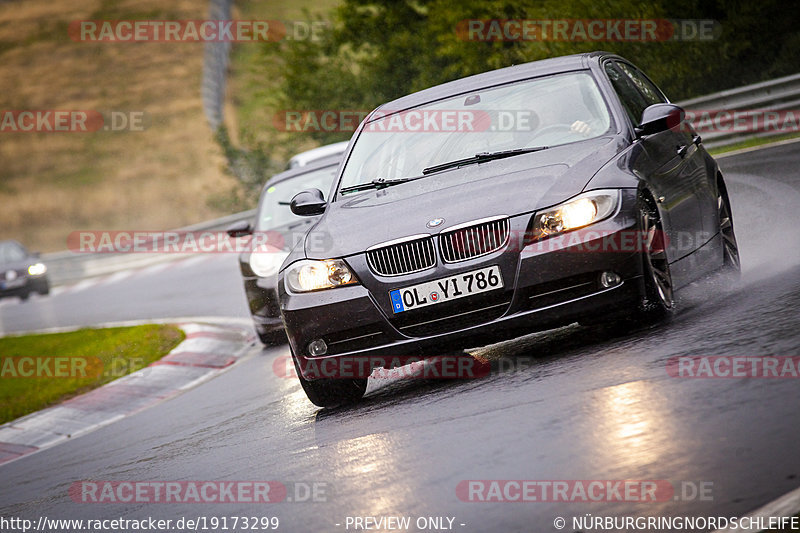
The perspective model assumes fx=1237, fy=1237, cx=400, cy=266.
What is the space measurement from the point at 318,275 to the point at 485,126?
160cm

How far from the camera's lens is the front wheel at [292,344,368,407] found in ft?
23.3

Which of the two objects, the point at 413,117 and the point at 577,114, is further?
the point at 413,117

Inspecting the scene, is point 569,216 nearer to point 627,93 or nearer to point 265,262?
point 627,93

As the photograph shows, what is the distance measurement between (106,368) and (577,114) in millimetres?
7121

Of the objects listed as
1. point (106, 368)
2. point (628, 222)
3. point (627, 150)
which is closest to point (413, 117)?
point (627, 150)

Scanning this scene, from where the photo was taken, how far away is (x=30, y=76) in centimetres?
7506

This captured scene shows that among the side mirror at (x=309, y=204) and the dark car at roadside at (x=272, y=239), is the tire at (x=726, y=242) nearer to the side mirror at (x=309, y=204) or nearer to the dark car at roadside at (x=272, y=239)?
the side mirror at (x=309, y=204)

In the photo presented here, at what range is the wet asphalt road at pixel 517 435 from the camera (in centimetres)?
441

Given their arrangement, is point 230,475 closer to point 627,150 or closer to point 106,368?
point 627,150

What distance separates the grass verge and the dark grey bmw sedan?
16.9 feet

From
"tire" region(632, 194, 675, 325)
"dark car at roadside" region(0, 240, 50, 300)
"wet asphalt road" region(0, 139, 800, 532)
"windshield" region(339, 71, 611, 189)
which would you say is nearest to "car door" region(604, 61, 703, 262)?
"tire" region(632, 194, 675, 325)

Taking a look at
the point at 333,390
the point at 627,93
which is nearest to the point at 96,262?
the point at 627,93

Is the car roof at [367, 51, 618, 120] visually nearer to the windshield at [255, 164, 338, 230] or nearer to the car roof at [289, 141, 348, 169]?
the windshield at [255, 164, 338, 230]

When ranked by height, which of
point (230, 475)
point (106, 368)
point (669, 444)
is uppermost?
point (669, 444)
